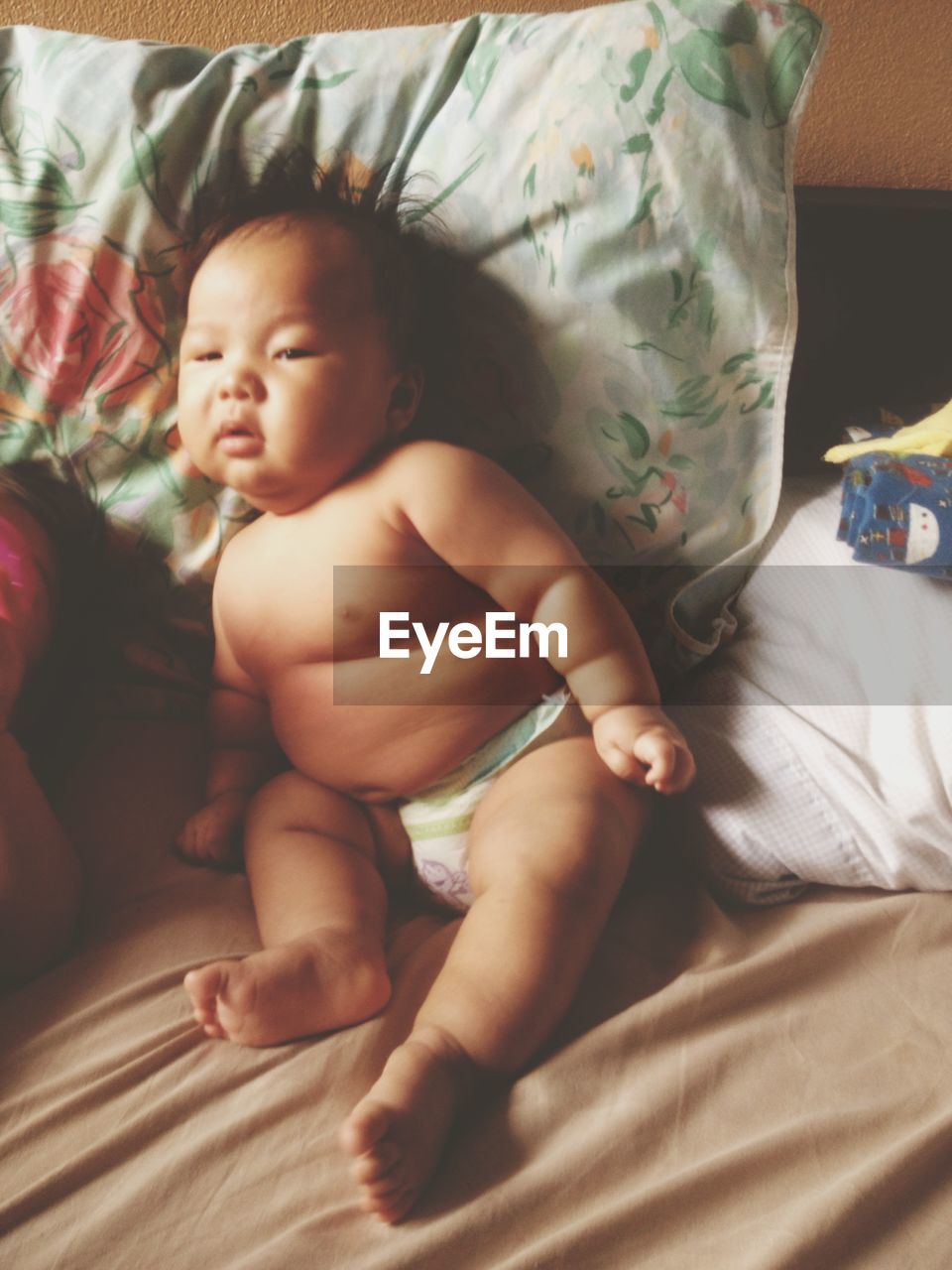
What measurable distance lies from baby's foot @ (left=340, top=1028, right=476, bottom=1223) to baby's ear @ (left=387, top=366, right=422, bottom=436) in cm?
38

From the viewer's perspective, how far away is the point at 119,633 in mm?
757

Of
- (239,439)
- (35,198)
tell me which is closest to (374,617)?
(239,439)

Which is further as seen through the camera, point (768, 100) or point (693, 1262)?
point (768, 100)

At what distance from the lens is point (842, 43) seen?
0.88 metres

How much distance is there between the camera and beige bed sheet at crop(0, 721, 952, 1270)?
0.44 meters

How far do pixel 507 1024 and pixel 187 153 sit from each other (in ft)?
1.88

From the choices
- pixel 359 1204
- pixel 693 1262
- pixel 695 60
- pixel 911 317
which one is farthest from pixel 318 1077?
pixel 911 317

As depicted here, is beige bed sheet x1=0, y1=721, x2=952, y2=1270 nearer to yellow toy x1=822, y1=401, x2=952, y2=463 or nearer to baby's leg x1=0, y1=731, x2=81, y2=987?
baby's leg x1=0, y1=731, x2=81, y2=987

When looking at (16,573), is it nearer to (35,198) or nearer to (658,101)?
(35,198)

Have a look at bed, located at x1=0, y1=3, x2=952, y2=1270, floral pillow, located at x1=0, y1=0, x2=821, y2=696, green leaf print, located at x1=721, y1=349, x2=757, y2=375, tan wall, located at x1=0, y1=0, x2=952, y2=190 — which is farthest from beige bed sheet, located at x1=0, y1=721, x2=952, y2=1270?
tan wall, located at x1=0, y1=0, x2=952, y2=190

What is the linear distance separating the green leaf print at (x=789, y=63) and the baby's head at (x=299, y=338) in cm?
24

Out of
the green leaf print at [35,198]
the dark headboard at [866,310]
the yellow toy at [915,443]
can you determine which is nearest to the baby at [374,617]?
the green leaf print at [35,198]

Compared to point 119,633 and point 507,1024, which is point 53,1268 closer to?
point 507,1024

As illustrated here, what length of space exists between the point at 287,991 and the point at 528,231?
481 millimetres
